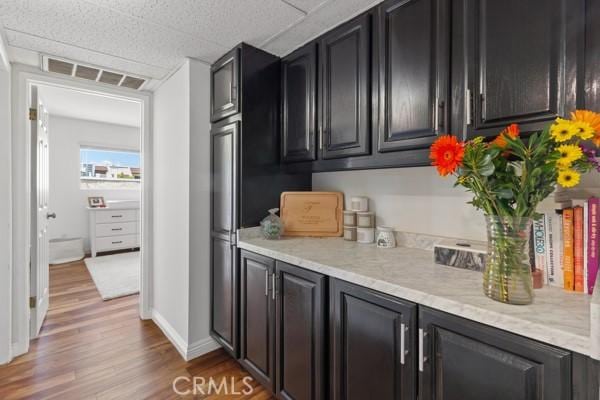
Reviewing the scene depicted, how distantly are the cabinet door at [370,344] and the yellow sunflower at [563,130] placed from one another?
65 cm

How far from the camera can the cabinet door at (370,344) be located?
99 centimetres

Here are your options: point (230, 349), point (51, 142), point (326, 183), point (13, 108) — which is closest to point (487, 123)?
point (326, 183)

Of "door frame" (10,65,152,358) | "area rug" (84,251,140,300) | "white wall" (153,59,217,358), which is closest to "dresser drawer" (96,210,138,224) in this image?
"area rug" (84,251,140,300)

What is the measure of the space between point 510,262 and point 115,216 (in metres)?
5.73

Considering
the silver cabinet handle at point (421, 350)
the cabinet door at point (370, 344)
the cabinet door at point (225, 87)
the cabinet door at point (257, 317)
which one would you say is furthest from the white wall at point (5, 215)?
the silver cabinet handle at point (421, 350)

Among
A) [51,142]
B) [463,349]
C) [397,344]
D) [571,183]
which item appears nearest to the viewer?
[571,183]

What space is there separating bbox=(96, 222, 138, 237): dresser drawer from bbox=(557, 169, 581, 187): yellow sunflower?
5.86m

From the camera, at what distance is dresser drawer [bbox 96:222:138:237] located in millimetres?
4840

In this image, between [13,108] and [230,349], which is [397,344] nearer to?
[230,349]

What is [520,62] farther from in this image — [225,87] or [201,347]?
[201,347]

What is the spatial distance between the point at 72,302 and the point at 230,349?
89.2 inches

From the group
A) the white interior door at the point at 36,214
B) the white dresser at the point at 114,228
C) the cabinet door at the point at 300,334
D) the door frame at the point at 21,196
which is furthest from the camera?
the white dresser at the point at 114,228

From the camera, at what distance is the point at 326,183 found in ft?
6.89

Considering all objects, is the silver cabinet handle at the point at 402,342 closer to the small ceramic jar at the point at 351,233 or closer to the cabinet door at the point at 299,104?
the small ceramic jar at the point at 351,233
